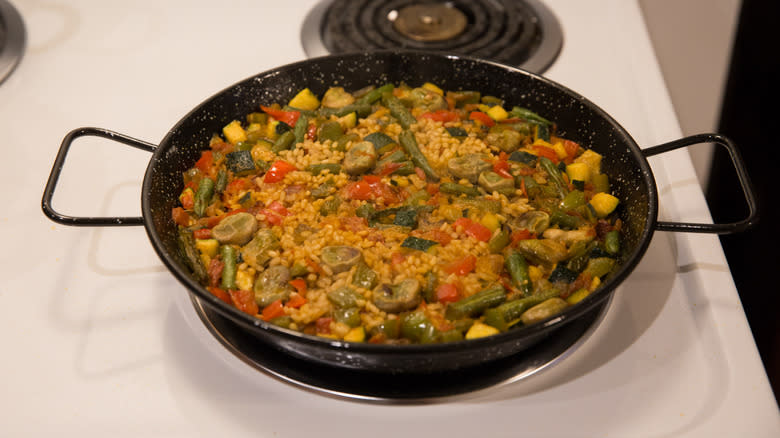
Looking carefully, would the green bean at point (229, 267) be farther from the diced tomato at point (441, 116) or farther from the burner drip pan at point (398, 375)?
the diced tomato at point (441, 116)

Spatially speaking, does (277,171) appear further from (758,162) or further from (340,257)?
(758,162)

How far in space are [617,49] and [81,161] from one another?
1707 mm

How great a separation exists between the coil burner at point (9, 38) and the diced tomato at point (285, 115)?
944mm

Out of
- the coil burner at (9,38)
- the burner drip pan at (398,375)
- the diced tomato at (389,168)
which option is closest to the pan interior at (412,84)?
the burner drip pan at (398,375)

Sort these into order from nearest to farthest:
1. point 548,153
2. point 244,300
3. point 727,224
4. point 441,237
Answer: point 727,224 → point 244,300 → point 441,237 → point 548,153

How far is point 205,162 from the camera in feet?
5.77

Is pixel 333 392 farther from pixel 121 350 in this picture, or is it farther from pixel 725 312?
pixel 725 312

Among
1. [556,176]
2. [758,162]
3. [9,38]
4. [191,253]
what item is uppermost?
[9,38]

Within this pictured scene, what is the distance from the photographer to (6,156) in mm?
1968

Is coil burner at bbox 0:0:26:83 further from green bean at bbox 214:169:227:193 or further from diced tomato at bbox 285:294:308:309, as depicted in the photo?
diced tomato at bbox 285:294:308:309

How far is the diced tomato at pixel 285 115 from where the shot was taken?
6.18 feet

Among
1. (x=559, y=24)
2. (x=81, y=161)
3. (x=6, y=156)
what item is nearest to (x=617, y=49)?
(x=559, y=24)

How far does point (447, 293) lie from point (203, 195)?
0.65m

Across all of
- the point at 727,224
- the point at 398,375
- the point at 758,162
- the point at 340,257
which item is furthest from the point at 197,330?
the point at 758,162
